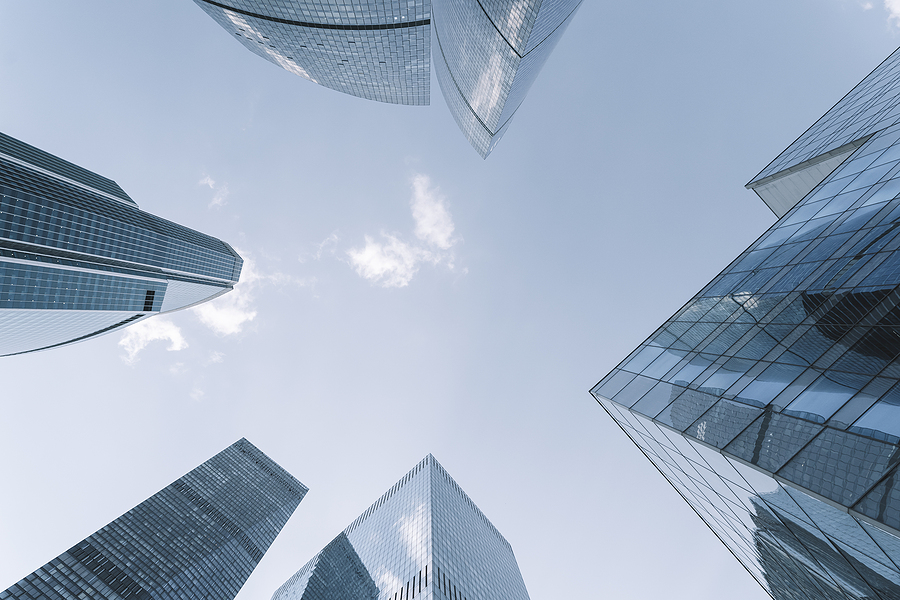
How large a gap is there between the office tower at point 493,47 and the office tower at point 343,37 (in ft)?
25.0

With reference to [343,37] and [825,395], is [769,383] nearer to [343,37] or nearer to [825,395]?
[825,395]

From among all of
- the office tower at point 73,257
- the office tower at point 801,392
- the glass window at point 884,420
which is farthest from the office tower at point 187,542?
the glass window at point 884,420

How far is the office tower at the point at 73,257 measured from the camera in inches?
3108

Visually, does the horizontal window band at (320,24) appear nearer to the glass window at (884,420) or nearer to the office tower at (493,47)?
the office tower at (493,47)

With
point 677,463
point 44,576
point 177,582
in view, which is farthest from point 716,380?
point 177,582

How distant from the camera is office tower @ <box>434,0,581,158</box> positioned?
6388 cm

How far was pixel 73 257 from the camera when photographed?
90688 mm

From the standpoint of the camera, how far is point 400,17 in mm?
83688

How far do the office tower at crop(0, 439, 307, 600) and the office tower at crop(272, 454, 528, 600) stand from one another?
23.2m

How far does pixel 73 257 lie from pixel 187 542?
9374cm

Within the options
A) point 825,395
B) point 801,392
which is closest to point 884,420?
point 825,395

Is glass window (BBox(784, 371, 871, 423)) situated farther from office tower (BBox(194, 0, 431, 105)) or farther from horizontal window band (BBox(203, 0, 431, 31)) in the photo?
horizontal window band (BBox(203, 0, 431, 31))

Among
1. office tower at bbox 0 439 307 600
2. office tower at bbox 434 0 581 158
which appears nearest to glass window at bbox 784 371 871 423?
office tower at bbox 434 0 581 158

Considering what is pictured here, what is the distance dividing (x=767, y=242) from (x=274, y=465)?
21342 cm
